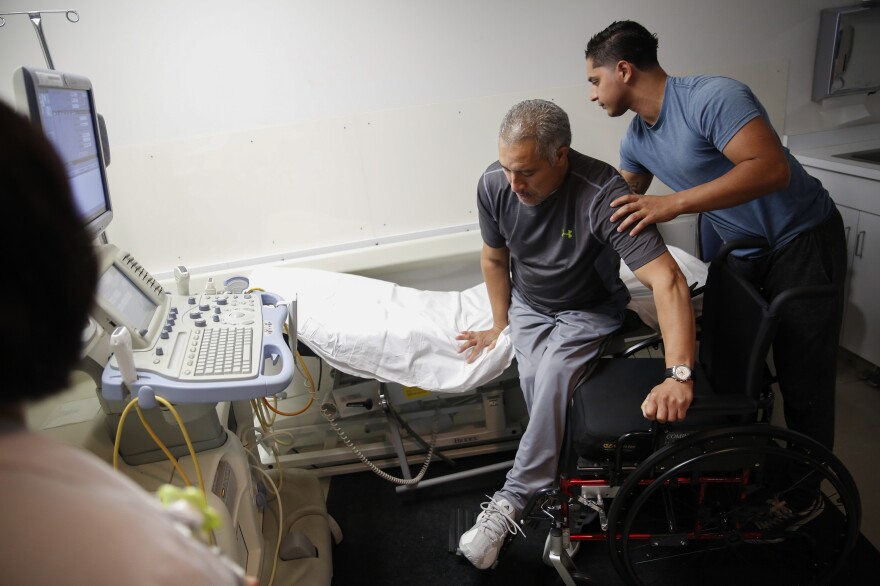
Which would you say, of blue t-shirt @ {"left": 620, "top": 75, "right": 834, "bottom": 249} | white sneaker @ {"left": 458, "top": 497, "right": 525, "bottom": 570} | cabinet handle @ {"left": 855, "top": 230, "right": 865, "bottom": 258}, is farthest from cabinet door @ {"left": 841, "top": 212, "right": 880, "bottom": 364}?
white sneaker @ {"left": 458, "top": 497, "right": 525, "bottom": 570}

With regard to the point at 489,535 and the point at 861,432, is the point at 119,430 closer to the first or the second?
the point at 489,535

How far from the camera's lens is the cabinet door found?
213cm

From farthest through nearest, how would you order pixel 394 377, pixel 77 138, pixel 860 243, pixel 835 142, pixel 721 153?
pixel 835 142 < pixel 860 243 < pixel 394 377 < pixel 721 153 < pixel 77 138

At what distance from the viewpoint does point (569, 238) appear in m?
1.65

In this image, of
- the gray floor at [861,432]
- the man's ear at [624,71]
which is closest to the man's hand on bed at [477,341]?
the man's ear at [624,71]

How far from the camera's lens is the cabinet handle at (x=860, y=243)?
2.16m

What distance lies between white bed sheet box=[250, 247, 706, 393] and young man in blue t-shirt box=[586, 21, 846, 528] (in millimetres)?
407

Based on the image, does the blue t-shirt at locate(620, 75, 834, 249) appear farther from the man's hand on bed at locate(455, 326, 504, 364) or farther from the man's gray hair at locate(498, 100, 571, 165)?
the man's hand on bed at locate(455, 326, 504, 364)

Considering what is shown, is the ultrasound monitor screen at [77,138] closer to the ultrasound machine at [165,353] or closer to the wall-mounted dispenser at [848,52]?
the ultrasound machine at [165,353]

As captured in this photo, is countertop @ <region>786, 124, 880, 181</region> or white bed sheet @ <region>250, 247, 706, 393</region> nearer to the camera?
white bed sheet @ <region>250, 247, 706, 393</region>

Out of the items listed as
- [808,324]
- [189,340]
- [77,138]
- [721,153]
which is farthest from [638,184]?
[77,138]

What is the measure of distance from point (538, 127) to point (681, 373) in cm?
70

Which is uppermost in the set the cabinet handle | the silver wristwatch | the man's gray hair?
the man's gray hair

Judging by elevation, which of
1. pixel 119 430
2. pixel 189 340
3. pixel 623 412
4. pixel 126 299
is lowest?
pixel 623 412
